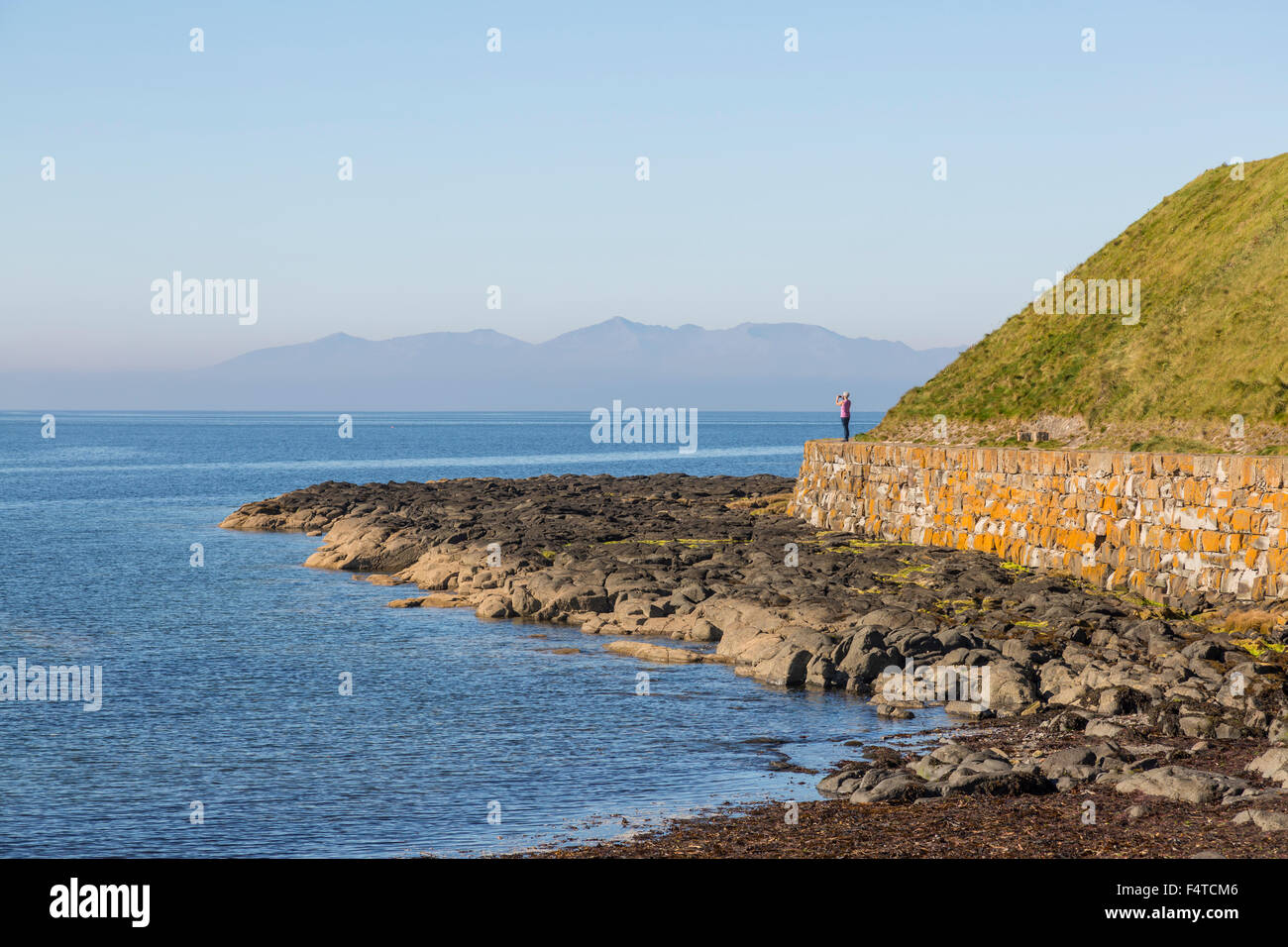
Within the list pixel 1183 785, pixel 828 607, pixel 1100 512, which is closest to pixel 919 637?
pixel 828 607

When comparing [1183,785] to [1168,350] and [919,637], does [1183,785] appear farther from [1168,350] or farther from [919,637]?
[1168,350]

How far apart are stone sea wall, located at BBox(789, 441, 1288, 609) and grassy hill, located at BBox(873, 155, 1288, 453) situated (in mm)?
2269

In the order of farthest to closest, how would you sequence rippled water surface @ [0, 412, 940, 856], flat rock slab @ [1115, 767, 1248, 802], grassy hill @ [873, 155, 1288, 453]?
grassy hill @ [873, 155, 1288, 453] → rippled water surface @ [0, 412, 940, 856] → flat rock slab @ [1115, 767, 1248, 802]

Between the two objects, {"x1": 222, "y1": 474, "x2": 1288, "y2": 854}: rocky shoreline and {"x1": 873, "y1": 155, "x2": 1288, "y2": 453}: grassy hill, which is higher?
{"x1": 873, "y1": 155, "x2": 1288, "y2": 453}: grassy hill

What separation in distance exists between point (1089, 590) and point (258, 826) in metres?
19.8

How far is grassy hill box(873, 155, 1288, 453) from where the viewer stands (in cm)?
3044

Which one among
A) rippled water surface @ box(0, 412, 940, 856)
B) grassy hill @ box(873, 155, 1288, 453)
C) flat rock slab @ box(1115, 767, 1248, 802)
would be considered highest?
grassy hill @ box(873, 155, 1288, 453)

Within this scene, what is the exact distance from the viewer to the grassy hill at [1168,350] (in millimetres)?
30438

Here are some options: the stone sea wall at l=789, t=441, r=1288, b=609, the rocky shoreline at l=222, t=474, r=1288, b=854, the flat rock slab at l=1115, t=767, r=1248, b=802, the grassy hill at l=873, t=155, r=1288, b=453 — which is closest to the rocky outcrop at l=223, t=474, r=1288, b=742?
the rocky shoreline at l=222, t=474, r=1288, b=854

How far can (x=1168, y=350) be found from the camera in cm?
3422

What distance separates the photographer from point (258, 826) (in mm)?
15805

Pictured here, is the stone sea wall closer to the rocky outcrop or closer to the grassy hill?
the rocky outcrop
